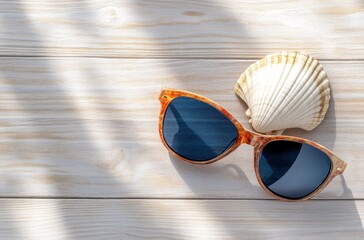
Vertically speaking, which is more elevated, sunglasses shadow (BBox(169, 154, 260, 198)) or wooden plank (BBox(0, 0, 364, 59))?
wooden plank (BBox(0, 0, 364, 59))

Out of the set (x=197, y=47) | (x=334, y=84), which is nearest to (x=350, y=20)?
(x=334, y=84)

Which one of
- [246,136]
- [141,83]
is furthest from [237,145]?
[141,83]

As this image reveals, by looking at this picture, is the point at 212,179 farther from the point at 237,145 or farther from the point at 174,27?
the point at 174,27

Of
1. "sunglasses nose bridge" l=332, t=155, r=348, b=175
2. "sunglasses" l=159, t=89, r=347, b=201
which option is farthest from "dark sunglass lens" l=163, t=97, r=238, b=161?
"sunglasses nose bridge" l=332, t=155, r=348, b=175

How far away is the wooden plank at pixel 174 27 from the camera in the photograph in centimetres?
65

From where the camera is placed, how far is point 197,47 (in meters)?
0.65

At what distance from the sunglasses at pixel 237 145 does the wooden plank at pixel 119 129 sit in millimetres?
23

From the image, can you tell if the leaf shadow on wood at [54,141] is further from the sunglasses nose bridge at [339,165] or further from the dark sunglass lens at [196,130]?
the sunglasses nose bridge at [339,165]

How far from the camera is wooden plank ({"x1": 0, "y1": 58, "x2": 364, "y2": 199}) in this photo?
0.65 meters

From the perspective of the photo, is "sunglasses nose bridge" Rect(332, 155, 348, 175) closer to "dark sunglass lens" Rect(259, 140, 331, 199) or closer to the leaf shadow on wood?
"dark sunglass lens" Rect(259, 140, 331, 199)

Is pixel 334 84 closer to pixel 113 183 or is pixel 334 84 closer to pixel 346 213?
pixel 346 213

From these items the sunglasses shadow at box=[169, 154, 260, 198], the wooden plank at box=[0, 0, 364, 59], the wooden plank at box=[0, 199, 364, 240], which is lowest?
the wooden plank at box=[0, 199, 364, 240]

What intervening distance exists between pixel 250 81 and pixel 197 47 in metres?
0.07

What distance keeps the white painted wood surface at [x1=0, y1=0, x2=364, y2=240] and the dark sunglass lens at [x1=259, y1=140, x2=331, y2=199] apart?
0.03 m
